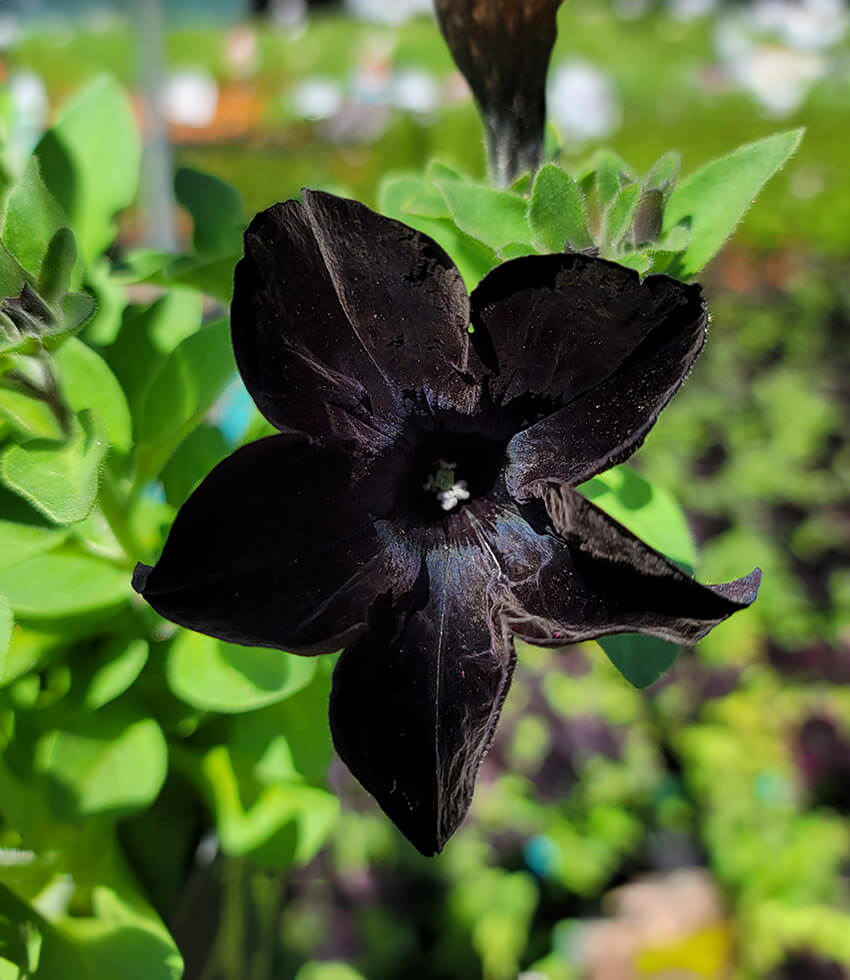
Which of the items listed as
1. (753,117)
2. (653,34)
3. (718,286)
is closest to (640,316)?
(718,286)

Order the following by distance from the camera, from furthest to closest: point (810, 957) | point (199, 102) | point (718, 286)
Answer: point (199, 102) → point (718, 286) → point (810, 957)

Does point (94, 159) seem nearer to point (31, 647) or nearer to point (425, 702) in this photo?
point (31, 647)

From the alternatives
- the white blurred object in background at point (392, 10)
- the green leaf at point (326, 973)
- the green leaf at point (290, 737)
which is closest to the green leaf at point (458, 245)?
the green leaf at point (290, 737)

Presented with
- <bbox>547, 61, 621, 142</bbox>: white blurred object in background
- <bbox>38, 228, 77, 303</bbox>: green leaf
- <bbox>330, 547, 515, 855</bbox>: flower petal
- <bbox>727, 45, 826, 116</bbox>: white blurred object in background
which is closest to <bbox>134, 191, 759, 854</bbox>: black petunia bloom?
<bbox>330, 547, 515, 855</bbox>: flower petal

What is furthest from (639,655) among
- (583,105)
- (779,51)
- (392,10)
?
(392,10)

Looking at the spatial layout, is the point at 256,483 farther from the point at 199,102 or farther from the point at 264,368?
the point at 199,102

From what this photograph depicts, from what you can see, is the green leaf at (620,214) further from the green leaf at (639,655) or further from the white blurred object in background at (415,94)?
the white blurred object in background at (415,94)

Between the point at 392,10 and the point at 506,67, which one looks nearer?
the point at 506,67
